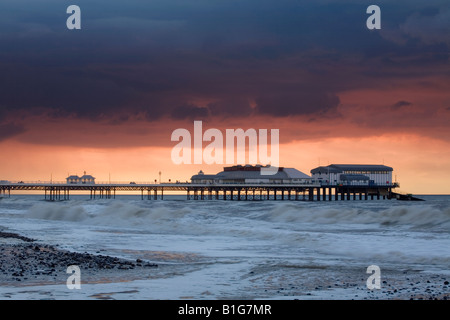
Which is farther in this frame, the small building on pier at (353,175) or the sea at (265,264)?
the small building on pier at (353,175)

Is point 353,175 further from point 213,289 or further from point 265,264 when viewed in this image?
point 213,289

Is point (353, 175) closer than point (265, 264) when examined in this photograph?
No

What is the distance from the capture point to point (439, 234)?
41156mm

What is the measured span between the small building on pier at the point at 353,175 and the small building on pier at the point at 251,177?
4.66m

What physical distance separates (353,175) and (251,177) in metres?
27.4

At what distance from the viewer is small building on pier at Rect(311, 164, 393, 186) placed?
157m

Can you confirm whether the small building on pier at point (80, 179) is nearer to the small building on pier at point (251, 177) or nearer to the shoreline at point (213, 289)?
the small building on pier at point (251, 177)

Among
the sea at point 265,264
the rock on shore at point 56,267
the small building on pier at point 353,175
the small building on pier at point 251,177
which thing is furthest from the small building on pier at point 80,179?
the rock on shore at point 56,267

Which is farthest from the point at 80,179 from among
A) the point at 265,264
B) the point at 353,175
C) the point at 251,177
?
the point at 265,264

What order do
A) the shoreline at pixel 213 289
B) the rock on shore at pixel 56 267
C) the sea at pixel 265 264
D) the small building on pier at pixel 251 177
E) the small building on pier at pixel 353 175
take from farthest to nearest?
the small building on pier at pixel 353 175, the small building on pier at pixel 251 177, the rock on shore at pixel 56 267, the sea at pixel 265 264, the shoreline at pixel 213 289

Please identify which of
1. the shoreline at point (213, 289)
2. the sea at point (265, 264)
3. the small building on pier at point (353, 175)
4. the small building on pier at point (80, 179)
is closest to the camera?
the shoreline at point (213, 289)

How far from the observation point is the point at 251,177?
15175cm

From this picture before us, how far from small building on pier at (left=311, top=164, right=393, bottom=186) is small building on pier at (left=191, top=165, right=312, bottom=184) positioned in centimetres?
466

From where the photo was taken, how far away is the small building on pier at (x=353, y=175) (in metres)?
157
